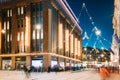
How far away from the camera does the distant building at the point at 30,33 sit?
6550cm

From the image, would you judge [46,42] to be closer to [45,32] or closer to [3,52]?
[45,32]

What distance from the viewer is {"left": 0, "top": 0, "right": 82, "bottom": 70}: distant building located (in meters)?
65.5

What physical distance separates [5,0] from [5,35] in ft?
35.9

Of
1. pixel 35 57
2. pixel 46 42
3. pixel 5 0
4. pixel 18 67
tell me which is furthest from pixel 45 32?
pixel 5 0

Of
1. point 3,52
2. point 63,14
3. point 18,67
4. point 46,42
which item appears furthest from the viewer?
point 63,14

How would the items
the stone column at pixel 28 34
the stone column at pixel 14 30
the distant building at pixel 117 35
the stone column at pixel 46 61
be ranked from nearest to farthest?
the distant building at pixel 117 35, the stone column at pixel 46 61, the stone column at pixel 28 34, the stone column at pixel 14 30

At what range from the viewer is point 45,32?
65.4 m

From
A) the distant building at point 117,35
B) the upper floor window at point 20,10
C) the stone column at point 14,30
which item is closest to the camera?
→ the distant building at point 117,35

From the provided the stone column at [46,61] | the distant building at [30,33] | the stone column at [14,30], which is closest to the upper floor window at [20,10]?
the distant building at [30,33]

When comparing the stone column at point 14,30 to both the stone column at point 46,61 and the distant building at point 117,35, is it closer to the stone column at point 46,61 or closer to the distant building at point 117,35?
the stone column at point 46,61

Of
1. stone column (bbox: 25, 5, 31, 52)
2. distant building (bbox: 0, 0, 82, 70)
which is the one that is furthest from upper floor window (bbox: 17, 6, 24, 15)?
stone column (bbox: 25, 5, 31, 52)

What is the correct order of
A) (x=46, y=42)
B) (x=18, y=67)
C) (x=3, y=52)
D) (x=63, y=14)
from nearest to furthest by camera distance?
(x=46, y=42) → (x=18, y=67) → (x=3, y=52) → (x=63, y=14)

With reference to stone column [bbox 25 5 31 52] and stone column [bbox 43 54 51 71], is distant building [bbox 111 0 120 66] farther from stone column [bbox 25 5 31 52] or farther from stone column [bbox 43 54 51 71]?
stone column [bbox 25 5 31 52]

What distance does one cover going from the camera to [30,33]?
68000 millimetres
